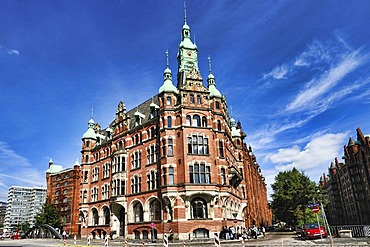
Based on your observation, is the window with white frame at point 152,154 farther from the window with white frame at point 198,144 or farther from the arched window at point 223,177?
the arched window at point 223,177

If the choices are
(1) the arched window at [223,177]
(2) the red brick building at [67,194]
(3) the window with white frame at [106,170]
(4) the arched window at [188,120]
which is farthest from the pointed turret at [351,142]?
(2) the red brick building at [67,194]

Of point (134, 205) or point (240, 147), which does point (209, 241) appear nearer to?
point (134, 205)

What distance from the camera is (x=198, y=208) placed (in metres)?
39.0

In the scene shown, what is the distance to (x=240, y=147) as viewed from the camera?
198 ft

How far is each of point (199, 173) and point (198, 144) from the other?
4122 millimetres

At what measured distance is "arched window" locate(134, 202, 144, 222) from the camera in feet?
145

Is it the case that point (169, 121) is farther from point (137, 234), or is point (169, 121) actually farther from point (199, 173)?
point (137, 234)

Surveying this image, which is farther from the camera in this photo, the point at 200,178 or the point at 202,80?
the point at 202,80

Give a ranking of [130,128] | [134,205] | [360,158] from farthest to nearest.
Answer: [360,158] < [130,128] < [134,205]

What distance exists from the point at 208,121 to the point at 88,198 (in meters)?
31.1

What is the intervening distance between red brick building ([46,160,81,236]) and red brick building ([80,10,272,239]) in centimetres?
1750

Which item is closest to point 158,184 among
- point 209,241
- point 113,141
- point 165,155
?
point 165,155

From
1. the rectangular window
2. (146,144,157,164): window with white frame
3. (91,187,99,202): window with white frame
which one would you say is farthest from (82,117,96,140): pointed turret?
the rectangular window

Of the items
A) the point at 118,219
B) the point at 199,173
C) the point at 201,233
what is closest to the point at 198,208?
the point at 201,233
